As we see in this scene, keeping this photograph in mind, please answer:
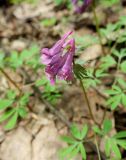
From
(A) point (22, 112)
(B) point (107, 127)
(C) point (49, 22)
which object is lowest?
(B) point (107, 127)

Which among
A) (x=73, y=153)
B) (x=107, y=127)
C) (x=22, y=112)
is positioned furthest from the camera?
(x=22, y=112)

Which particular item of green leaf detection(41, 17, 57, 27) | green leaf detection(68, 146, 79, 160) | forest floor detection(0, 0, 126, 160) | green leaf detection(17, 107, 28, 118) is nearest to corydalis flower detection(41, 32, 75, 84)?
forest floor detection(0, 0, 126, 160)

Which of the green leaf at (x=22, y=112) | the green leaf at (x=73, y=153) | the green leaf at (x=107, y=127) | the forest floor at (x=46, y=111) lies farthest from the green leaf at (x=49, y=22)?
the green leaf at (x=73, y=153)

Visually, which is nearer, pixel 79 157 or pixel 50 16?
pixel 79 157

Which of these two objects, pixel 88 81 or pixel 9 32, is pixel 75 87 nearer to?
pixel 88 81

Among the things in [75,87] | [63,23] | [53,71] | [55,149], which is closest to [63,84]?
[75,87]

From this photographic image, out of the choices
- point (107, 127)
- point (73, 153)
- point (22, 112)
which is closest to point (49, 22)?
point (22, 112)

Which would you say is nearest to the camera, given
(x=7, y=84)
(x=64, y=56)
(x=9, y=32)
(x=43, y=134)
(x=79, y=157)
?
(x=64, y=56)

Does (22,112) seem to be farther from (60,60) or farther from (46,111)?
(60,60)

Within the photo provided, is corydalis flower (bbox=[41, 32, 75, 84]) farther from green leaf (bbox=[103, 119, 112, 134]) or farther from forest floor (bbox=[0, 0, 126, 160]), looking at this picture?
green leaf (bbox=[103, 119, 112, 134])
